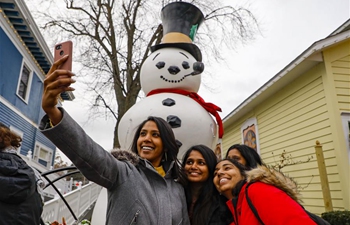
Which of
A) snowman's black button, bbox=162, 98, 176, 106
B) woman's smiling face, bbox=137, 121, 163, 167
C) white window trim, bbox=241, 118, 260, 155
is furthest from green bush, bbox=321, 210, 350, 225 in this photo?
white window trim, bbox=241, 118, 260, 155

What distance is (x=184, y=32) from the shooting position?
3.87m

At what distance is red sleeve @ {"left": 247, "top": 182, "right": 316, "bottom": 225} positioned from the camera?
107cm

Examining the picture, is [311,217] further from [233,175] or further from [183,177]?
[183,177]

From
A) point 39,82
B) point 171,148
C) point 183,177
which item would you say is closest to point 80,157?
point 171,148

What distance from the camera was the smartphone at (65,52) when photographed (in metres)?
0.97

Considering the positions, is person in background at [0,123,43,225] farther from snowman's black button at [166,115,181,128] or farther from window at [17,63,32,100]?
window at [17,63,32,100]

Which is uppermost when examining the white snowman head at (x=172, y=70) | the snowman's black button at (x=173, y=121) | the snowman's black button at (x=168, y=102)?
the white snowman head at (x=172, y=70)

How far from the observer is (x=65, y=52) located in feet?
3.21

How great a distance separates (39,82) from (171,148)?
11.6 meters

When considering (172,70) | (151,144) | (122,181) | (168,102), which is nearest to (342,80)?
(172,70)

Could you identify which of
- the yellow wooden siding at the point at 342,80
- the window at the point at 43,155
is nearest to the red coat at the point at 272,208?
the yellow wooden siding at the point at 342,80

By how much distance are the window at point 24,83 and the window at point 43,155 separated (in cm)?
253

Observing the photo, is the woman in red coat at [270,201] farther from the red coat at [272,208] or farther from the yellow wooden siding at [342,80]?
the yellow wooden siding at [342,80]

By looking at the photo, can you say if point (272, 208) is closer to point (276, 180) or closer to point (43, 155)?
point (276, 180)
